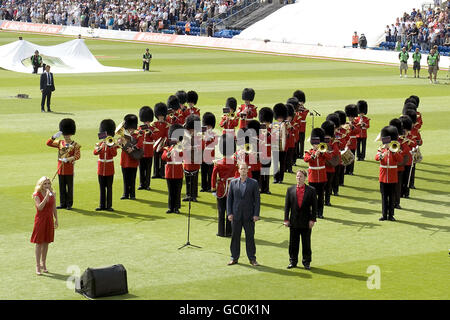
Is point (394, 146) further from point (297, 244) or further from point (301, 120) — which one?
point (301, 120)

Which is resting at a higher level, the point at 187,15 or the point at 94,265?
the point at 187,15

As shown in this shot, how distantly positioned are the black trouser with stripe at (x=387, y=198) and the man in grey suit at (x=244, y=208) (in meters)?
4.31

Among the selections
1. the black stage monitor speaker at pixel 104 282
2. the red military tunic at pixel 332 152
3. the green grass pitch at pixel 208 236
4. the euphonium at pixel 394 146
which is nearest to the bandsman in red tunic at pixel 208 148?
the green grass pitch at pixel 208 236

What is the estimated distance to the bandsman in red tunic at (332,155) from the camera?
18641 mm

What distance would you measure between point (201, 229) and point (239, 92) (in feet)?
69.3

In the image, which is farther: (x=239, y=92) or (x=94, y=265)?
(x=239, y=92)

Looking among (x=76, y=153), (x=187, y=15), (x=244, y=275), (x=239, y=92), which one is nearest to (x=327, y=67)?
(x=239, y=92)

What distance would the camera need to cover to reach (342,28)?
209 ft

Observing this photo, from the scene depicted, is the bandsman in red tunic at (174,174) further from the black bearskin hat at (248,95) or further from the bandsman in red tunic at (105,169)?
the black bearskin hat at (248,95)

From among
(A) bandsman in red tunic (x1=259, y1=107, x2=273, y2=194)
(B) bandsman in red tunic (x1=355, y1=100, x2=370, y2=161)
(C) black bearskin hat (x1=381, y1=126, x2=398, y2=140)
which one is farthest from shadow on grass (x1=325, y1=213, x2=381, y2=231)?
(B) bandsman in red tunic (x1=355, y1=100, x2=370, y2=161)
